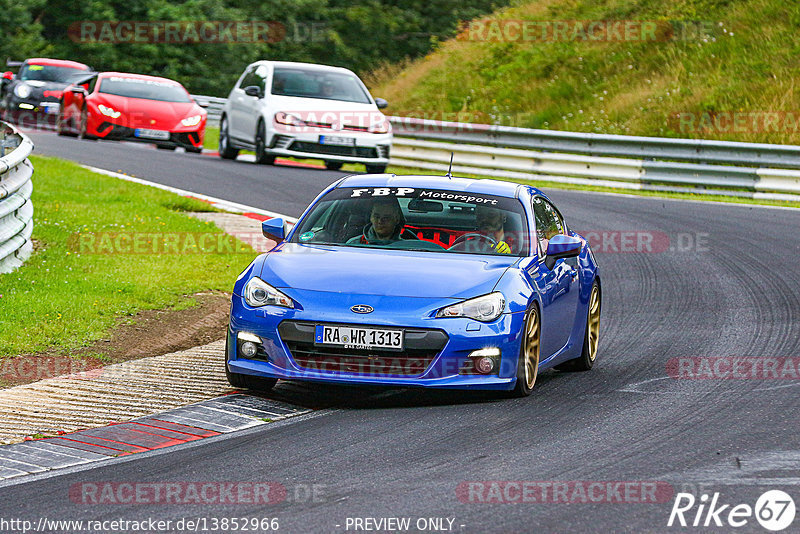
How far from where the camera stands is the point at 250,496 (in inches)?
229

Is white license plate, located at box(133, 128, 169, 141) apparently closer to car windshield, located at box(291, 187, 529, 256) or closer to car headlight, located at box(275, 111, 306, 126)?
car headlight, located at box(275, 111, 306, 126)

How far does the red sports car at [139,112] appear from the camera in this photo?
2616 centimetres

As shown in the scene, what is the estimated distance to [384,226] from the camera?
29.4ft

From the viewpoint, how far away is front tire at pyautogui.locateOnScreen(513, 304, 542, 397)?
317 inches

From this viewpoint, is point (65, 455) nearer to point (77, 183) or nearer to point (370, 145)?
point (77, 183)

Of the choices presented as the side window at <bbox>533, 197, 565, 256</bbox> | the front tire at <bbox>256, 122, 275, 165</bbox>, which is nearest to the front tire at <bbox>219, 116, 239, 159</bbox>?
the front tire at <bbox>256, 122, 275, 165</bbox>

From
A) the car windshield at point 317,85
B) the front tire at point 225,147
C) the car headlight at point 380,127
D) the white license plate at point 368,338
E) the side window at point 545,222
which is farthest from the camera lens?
the front tire at point 225,147

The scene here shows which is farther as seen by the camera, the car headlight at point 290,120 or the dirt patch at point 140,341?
the car headlight at point 290,120

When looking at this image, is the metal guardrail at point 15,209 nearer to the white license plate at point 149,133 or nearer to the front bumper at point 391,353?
the front bumper at point 391,353

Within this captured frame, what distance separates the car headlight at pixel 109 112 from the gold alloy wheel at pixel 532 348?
63.4 feet

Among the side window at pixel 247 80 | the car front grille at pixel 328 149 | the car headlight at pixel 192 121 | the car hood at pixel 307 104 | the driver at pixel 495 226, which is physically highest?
the side window at pixel 247 80

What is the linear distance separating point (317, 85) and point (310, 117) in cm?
128

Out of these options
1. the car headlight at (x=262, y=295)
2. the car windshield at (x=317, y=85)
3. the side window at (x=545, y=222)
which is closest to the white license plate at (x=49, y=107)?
the car windshield at (x=317, y=85)

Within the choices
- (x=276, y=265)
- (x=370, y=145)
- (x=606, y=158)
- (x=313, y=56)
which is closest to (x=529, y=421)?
(x=276, y=265)
